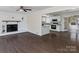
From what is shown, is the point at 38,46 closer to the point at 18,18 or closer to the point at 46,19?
the point at 18,18

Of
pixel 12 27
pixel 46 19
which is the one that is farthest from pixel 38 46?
pixel 46 19

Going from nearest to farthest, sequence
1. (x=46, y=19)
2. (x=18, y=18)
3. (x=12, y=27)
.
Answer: (x=12, y=27), (x=18, y=18), (x=46, y=19)

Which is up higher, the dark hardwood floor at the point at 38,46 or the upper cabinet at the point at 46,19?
the upper cabinet at the point at 46,19

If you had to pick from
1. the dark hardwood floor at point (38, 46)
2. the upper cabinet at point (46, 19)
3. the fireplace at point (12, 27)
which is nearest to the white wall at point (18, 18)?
the fireplace at point (12, 27)

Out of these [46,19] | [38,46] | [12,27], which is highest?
[46,19]

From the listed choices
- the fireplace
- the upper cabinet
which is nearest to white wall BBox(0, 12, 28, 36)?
the fireplace

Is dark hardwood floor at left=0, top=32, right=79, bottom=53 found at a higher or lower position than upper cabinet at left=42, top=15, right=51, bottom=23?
lower

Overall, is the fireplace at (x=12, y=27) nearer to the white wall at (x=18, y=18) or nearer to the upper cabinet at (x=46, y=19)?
the white wall at (x=18, y=18)

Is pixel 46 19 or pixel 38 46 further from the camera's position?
pixel 46 19

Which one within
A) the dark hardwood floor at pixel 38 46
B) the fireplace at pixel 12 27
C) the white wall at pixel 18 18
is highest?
the white wall at pixel 18 18

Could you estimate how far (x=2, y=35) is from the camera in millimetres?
6086

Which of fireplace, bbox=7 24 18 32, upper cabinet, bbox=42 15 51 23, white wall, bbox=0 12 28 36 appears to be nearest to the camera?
white wall, bbox=0 12 28 36

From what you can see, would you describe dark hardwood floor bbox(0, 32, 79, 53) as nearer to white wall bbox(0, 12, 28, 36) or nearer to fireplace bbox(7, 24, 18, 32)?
fireplace bbox(7, 24, 18, 32)
